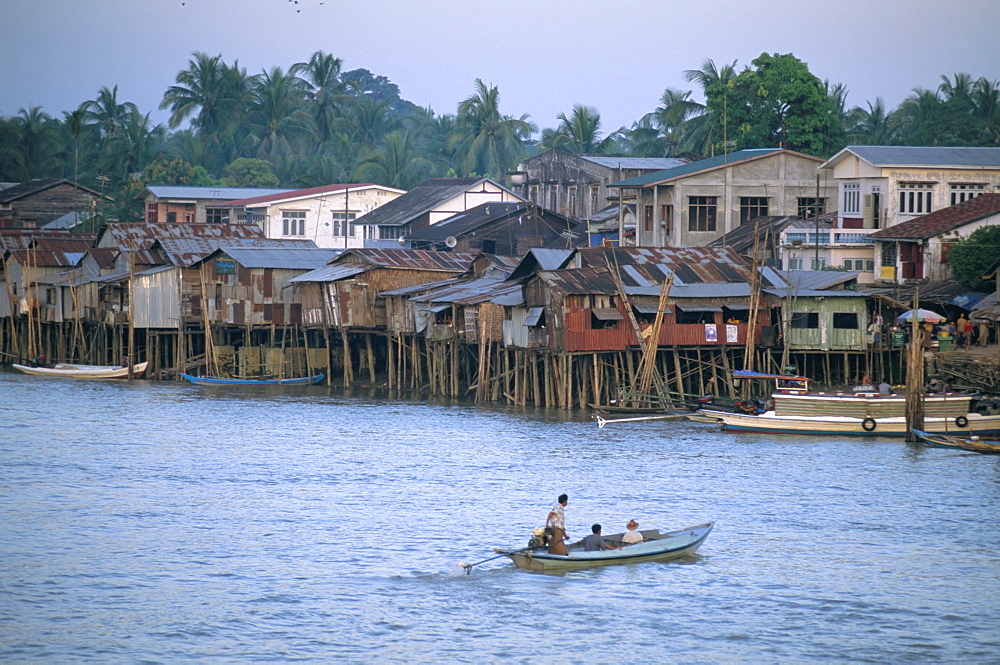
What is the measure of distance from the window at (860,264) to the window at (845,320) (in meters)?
7.52

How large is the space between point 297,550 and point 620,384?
17.9 m

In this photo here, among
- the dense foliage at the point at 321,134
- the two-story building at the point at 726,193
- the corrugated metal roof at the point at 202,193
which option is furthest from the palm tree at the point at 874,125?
the corrugated metal roof at the point at 202,193

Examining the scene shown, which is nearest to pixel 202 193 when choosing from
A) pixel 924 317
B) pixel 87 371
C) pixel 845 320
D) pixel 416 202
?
pixel 416 202

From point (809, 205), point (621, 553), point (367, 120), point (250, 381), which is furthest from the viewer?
point (367, 120)

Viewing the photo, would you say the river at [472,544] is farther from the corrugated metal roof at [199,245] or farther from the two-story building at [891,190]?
the corrugated metal roof at [199,245]

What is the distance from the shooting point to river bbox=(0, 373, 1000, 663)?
20.1 meters

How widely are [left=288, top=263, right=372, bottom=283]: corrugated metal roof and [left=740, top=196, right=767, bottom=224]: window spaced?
53.3 feet

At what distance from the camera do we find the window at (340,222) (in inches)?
2832

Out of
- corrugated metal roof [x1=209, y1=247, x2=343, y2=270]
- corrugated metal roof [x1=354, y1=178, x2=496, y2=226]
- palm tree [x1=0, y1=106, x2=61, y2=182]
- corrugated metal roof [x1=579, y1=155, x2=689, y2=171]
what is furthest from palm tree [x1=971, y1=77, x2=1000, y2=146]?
palm tree [x1=0, y1=106, x2=61, y2=182]

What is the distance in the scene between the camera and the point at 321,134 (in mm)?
92625

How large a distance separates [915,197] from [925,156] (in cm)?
212

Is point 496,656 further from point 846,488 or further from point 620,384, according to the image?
point 620,384

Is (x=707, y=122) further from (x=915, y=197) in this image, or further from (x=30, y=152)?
(x=30, y=152)

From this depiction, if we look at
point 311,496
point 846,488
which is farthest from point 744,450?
point 311,496
